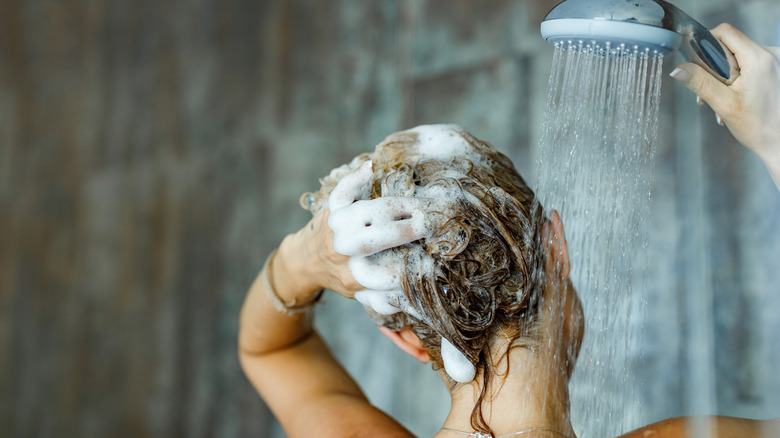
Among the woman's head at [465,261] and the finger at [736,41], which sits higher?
the finger at [736,41]

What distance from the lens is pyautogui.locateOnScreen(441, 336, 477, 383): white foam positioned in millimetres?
802

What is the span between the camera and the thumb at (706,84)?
71 cm

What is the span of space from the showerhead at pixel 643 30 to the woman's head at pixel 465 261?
0.20m

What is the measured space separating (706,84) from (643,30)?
0.10 m

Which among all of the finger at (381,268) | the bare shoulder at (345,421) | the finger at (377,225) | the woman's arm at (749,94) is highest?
the woman's arm at (749,94)

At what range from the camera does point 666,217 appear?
1.22 meters

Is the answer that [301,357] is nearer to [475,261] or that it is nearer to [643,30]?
[475,261]

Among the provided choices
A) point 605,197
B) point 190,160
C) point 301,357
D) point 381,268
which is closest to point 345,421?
point 301,357

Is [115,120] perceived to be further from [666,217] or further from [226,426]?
[666,217]

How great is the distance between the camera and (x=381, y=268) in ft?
2.59

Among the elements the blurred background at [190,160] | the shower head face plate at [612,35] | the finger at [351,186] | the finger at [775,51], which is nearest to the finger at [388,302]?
the finger at [351,186]

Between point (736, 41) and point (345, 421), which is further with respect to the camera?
point (345, 421)

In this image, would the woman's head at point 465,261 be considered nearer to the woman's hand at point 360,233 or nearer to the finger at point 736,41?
the woman's hand at point 360,233

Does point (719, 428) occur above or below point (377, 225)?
below
